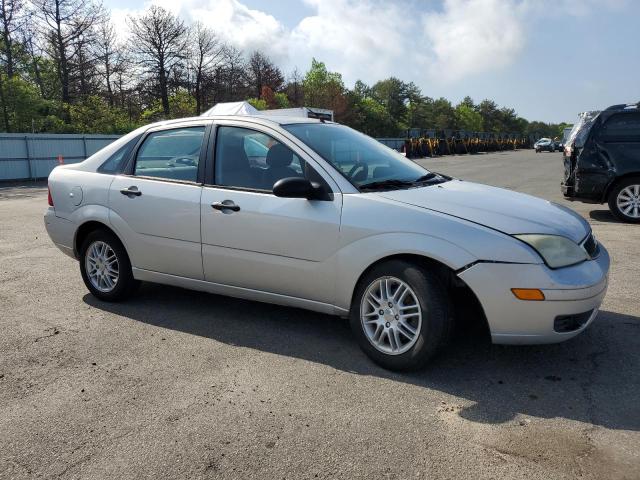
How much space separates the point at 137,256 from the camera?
15.7ft

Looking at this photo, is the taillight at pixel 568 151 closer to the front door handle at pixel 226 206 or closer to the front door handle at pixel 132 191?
the front door handle at pixel 226 206

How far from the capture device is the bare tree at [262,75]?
228ft

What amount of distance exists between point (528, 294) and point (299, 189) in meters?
1.58

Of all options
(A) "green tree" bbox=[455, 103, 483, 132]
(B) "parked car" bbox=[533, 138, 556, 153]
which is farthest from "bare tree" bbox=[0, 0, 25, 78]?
(A) "green tree" bbox=[455, 103, 483, 132]

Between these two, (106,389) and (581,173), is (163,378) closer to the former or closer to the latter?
(106,389)

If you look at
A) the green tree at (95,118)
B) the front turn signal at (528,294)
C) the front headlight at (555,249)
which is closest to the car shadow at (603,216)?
the front headlight at (555,249)

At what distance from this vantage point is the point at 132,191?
15.5 ft

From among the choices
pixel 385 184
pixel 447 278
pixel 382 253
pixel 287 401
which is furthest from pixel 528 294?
pixel 287 401

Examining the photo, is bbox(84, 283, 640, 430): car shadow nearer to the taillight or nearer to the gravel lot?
the gravel lot

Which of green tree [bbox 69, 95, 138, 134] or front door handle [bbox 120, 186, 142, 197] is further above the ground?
green tree [bbox 69, 95, 138, 134]

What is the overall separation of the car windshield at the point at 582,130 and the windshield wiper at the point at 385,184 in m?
6.46

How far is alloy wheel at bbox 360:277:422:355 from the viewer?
3.49 m

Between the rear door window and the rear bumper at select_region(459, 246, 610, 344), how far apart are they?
7.96 feet

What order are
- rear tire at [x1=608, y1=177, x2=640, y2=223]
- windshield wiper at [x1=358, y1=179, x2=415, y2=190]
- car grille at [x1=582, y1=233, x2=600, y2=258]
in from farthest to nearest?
rear tire at [x1=608, y1=177, x2=640, y2=223]
windshield wiper at [x1=358, y1=179, x2=415, y2=190]
car grille at [x1=582, y1=233, x2=600, y2=258]
